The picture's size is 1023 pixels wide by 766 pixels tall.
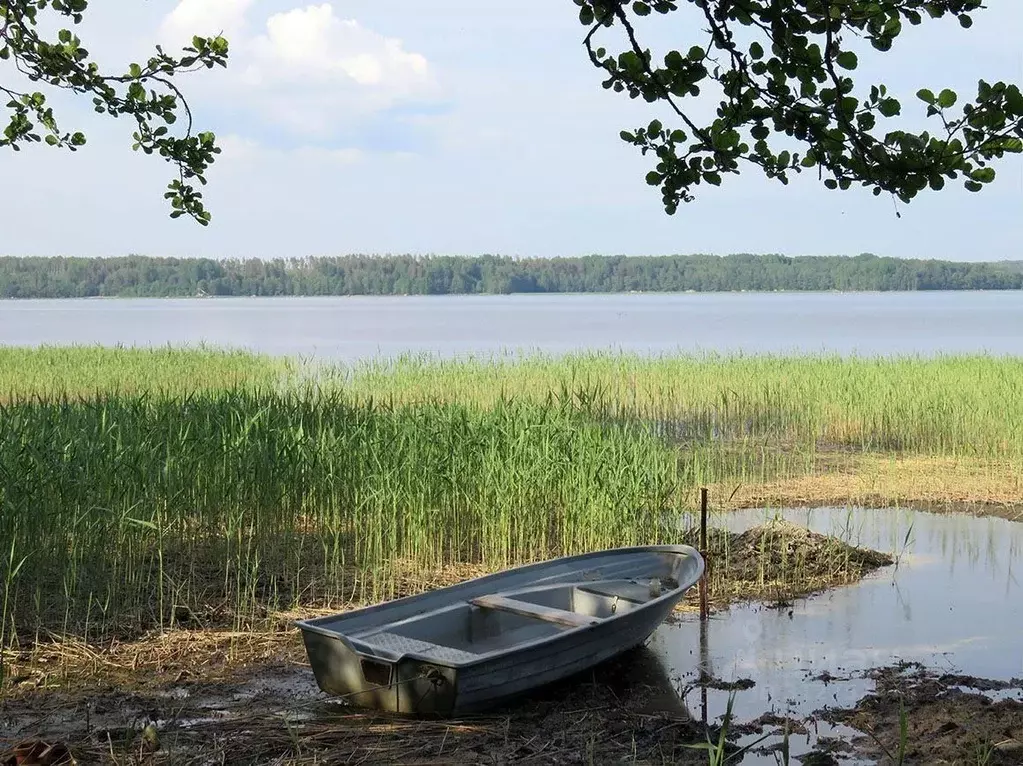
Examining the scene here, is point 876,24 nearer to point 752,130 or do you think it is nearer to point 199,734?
point 752,130

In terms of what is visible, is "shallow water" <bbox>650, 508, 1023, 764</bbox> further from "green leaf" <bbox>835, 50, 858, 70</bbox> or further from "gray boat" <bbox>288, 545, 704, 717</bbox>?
"green leaf" <bbox>835, 50, 858, 70</bbox>

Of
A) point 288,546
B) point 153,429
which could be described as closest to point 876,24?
point 288,546

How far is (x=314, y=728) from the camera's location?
185 inches

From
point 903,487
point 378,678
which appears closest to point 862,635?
point 378,678

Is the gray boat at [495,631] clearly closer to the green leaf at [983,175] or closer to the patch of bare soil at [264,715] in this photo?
the patch of bare soil at [264,715]

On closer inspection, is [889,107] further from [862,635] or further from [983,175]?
[862,635]

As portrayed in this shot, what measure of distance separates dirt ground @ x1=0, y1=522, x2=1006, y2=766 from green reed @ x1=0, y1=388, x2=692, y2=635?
1.56ft

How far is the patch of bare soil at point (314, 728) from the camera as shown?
4.38 meters

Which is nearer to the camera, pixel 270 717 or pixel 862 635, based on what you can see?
pixel 270 717

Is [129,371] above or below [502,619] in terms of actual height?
above

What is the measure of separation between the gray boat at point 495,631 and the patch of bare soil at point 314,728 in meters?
0.14

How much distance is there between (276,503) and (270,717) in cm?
292

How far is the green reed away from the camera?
6.52m

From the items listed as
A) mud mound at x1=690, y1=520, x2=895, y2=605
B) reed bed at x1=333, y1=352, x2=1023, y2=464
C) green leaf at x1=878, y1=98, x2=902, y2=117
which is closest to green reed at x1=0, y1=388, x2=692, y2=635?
mud mound at x1=690, y1=520, x2=895, y2=605
